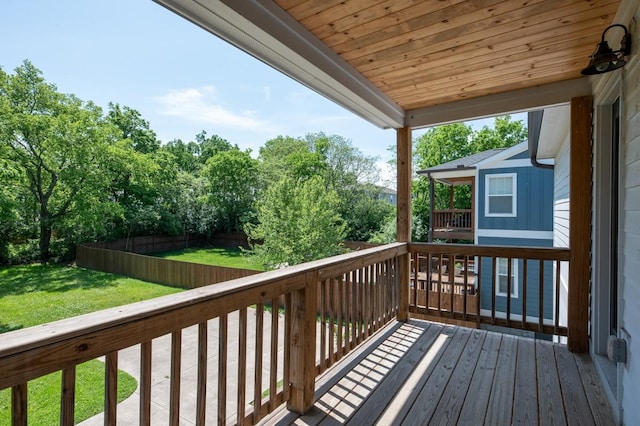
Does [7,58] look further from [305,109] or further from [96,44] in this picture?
[305,109]

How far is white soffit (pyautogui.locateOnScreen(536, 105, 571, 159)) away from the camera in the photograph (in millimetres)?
3899

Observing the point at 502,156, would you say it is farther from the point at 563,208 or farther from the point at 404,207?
the point at 404,207

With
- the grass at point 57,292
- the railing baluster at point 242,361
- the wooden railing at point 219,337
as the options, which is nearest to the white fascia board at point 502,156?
the wooden railing at point 219,337

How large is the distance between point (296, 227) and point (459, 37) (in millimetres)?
8857

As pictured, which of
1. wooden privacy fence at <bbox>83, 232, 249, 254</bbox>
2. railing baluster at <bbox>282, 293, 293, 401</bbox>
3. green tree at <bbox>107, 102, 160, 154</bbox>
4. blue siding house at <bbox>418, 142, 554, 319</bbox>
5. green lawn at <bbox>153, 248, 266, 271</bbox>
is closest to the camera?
railing baluster at <bbox>282, 293, 293, 401</bbox>

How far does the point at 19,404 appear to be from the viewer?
2.74 ft

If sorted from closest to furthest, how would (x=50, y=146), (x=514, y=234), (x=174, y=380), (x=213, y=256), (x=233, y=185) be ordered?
(x=174, y=380), (x=514, y=234), (x=50, y=146), (x=213, y=256), (x=233, y=185)

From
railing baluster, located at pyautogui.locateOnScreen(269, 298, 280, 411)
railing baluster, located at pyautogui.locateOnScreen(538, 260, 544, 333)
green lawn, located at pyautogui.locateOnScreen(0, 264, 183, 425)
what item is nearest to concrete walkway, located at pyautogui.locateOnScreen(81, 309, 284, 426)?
green lawn, located at pyautogui.locateOnScreen(0, 264, 183, 425)

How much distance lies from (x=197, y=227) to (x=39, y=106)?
32.5ft

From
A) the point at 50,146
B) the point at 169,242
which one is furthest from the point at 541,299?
the point at 169,242

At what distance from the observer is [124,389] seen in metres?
4.14

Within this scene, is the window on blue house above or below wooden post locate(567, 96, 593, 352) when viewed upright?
below

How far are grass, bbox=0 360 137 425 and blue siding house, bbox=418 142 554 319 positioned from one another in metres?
6.94

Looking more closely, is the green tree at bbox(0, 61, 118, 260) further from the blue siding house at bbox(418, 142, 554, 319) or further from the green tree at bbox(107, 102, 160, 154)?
the blue siding house at bbox(418, 142, 554, 319)
